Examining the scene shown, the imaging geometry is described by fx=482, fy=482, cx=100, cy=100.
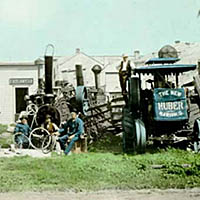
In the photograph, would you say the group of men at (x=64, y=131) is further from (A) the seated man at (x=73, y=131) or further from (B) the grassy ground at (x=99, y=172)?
(B) the grassy ground at (x=99, y=172)

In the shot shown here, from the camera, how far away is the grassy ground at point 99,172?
9.29 meters

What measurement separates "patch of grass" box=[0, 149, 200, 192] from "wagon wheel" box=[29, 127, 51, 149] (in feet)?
11.2

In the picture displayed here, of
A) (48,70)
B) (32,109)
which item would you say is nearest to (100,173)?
(48,70)

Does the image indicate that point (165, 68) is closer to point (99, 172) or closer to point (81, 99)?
point (81, 99)

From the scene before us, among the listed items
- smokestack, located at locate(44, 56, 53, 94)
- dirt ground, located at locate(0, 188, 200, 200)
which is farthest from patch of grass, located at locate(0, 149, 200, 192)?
smokestack, located at locate(44, 56, 53, 94)

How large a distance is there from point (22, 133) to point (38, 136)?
1.80 feet

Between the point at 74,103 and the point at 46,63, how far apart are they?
2.17 metres

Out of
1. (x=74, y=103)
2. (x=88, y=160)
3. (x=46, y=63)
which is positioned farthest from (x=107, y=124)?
(x=88, y=160)

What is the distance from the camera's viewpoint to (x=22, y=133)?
16312 millimetres

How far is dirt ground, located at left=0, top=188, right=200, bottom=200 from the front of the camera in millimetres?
8375

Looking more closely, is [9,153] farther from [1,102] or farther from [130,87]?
[1,102]

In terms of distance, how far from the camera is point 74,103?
18656 millimetres

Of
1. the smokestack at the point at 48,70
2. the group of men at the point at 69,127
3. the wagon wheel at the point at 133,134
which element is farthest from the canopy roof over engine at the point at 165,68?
the smokestack at the point at 48,70

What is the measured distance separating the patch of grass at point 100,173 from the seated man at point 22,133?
3.43 metres
